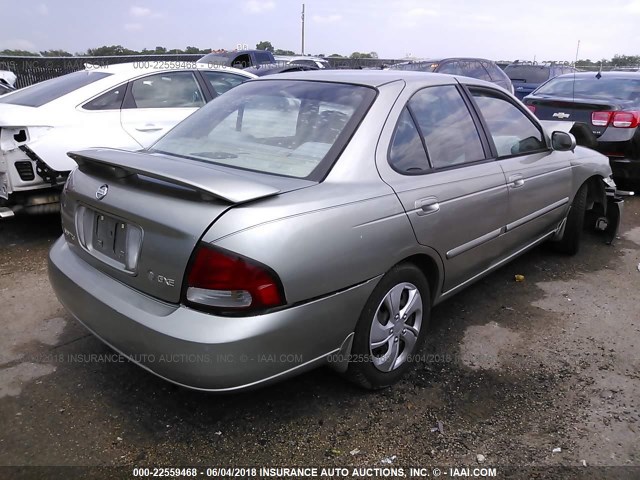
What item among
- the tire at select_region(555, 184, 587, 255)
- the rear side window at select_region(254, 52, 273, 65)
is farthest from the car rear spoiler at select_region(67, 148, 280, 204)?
the rear side window at select_region(254, 52, 273, 65)

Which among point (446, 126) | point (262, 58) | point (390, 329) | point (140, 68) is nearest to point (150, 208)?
point (390, 329)

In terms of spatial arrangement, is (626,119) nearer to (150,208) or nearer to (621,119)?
(621,119)

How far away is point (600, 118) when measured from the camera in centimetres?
646

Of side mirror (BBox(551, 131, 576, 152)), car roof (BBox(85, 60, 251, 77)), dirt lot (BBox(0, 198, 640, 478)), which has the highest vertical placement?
car roof (BBox(85, 60, 251, 77))

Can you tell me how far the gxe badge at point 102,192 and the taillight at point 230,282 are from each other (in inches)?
27.1

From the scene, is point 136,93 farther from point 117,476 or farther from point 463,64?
point 463,64

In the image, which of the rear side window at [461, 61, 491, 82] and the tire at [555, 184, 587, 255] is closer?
the tire at [555, 184, 587, 255]

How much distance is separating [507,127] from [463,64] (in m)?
8.12

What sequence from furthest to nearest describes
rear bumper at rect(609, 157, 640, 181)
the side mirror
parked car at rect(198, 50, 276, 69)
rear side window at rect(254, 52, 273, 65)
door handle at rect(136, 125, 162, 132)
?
1. rear side window at rect(254, 52, 273, 65)
2. parked car at rect(198, 50, 276, 69)
3. rear bumper at rect(609, 157, 640, 181)
4. door handle at rect(136, 125, 162, 132)
5. the side mirror

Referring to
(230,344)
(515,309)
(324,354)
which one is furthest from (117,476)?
(515,309)

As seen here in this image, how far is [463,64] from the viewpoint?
1106 centimetres

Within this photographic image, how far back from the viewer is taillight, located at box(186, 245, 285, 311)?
1.96 m

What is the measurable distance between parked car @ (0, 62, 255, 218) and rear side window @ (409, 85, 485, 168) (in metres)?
3.11

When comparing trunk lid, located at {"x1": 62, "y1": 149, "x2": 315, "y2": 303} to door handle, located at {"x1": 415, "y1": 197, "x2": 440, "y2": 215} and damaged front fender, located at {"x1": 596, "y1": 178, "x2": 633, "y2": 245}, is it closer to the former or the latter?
door handle, located at {"x1": 415, "y1": 197, "x2": 440, "y2": 215}
